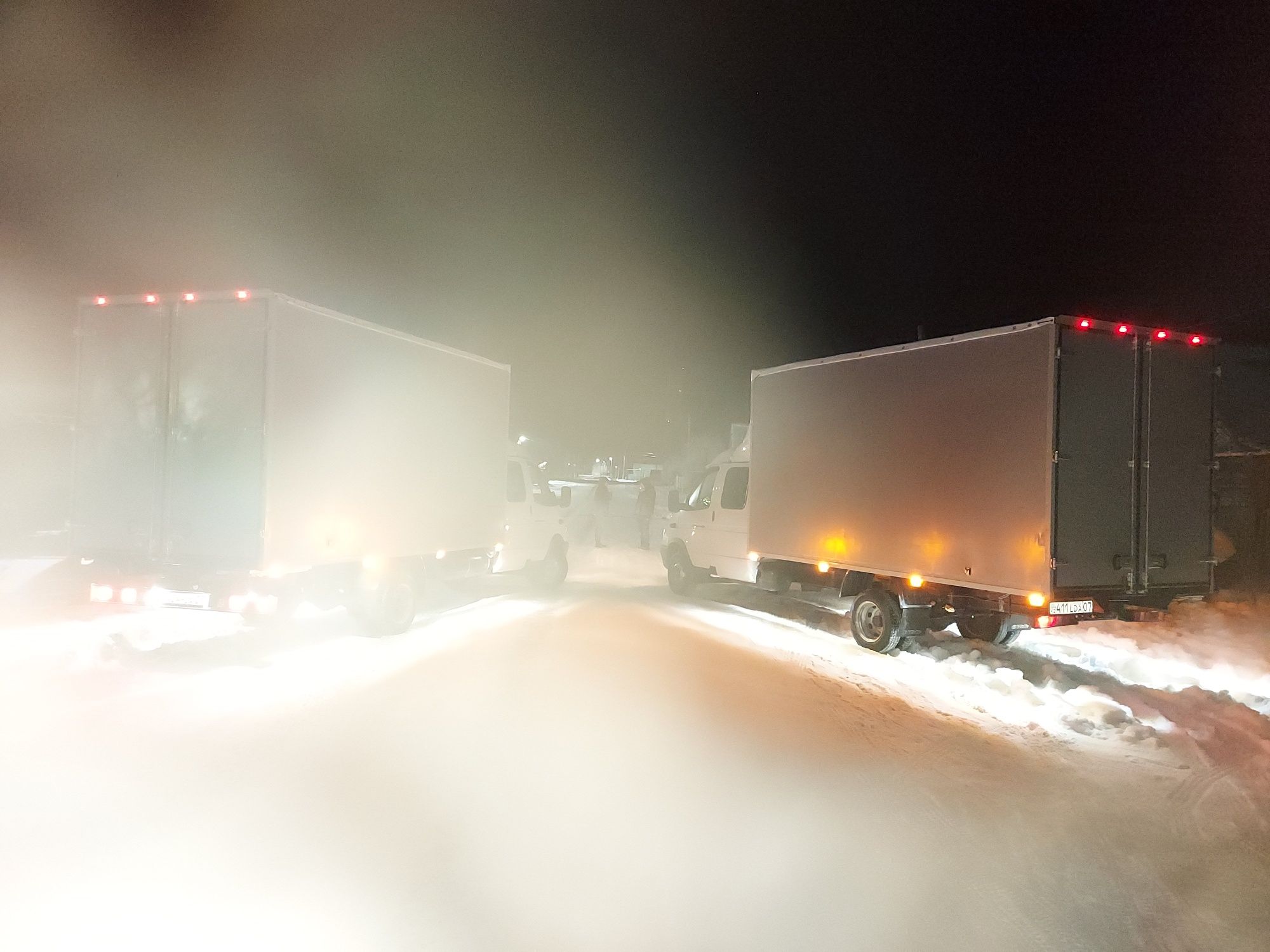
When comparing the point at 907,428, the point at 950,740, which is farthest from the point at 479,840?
the point at 907,428

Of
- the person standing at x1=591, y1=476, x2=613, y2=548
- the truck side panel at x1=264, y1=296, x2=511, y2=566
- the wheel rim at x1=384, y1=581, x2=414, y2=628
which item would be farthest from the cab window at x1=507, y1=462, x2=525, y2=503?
the person standing at x1=591, y1=476, x2=613, y2=548

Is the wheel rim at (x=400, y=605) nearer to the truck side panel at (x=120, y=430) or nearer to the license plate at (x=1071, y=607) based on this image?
the truck side panel at (x=120, y=430)

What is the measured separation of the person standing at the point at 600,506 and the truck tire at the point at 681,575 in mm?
7445

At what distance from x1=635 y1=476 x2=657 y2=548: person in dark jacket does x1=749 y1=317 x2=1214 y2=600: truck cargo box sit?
12.5m

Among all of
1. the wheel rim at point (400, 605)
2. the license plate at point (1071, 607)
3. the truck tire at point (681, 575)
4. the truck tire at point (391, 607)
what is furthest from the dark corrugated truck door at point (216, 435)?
the truck tire at point (681, 575)

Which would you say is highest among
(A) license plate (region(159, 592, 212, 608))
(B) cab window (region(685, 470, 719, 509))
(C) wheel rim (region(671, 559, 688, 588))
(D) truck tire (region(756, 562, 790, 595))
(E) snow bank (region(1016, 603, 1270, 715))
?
(B) cab window (region(685, 470, 719, 509))

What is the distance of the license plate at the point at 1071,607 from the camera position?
800 cm

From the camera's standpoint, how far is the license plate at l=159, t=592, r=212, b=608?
314 inches

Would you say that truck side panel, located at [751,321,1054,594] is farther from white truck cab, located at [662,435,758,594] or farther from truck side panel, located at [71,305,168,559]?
truck side panel, located at [71,305,168,559]

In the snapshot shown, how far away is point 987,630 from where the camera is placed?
33.8ft

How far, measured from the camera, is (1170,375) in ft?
27.7

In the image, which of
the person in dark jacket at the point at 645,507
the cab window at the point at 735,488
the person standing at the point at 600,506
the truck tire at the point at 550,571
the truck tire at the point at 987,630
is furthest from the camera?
the person standing at the point at 600,506

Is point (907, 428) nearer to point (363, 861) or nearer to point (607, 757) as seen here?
point (607, 757)

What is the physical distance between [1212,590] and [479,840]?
8315mm
